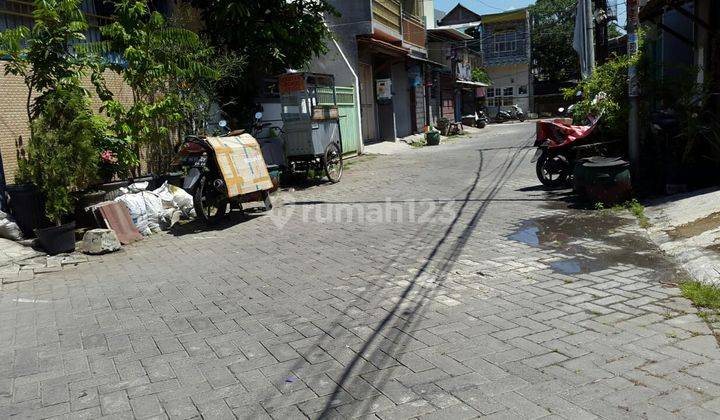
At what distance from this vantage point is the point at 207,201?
9.04 m

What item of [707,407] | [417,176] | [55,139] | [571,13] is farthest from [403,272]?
[571,13]

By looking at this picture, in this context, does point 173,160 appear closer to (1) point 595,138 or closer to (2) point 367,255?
(2) point 367,255

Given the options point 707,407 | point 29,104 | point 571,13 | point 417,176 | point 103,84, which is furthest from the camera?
point 571,13

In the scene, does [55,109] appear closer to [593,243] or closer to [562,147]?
[593,243]

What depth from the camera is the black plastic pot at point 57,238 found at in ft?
24.3

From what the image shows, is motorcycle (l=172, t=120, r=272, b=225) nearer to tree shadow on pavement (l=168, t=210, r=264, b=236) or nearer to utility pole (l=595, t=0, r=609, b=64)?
tree shadow on pavement (l=168, t=210, r=264, b=236)

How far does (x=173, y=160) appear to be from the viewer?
413 inches

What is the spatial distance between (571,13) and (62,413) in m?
53.1

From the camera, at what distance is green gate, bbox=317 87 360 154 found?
55.0 feet

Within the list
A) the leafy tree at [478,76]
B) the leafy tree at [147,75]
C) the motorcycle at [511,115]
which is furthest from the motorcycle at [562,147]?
the motorcycle at [511,115]

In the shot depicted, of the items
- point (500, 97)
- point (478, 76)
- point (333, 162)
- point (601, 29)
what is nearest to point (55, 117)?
point (333, 162)

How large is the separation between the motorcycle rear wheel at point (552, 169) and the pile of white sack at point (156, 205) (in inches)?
253

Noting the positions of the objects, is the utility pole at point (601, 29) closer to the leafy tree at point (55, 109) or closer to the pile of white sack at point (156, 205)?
the pile of white sack at point (156, 205)

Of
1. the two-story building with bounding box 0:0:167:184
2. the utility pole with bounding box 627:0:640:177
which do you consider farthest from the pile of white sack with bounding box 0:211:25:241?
the utility pole with bounding box 627:0:640:177
